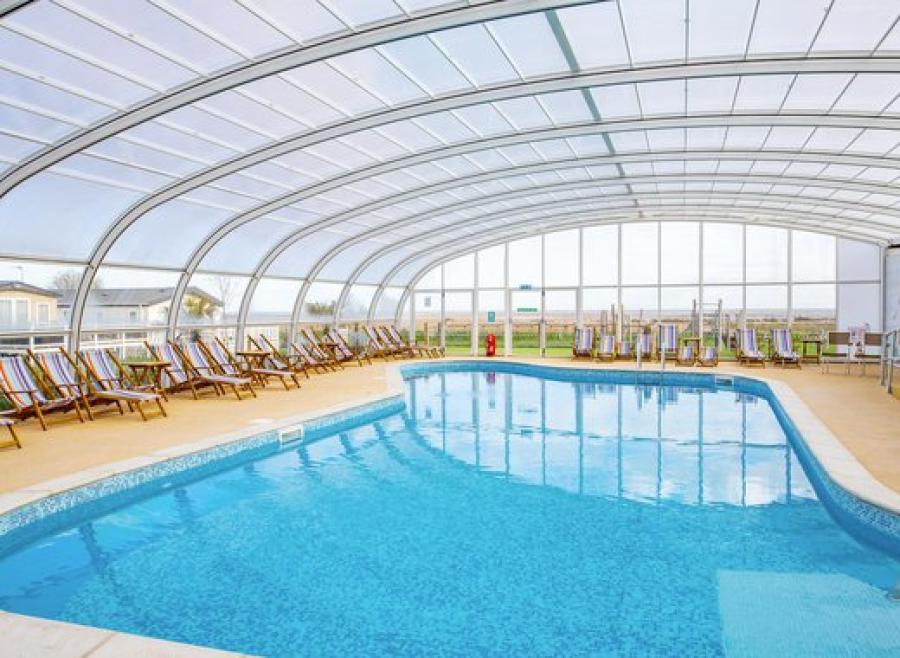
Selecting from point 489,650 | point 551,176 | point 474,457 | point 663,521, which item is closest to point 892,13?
point 663,521

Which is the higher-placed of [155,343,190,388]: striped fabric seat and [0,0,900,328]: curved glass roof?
[0,0,900,328]: curved glass roof

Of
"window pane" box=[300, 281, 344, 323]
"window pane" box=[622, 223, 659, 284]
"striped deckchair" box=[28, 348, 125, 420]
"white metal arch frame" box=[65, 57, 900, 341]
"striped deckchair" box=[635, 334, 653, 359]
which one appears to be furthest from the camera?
"window pane" box=[622, 223, 659, 284]

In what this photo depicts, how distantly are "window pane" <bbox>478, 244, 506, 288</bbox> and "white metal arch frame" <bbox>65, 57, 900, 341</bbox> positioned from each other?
A: 1144cm

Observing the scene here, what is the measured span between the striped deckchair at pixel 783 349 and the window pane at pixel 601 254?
4.89 m

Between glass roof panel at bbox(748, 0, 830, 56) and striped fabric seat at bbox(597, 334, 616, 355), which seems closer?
glass roof panel at bbox(748, 0, 830, 56)

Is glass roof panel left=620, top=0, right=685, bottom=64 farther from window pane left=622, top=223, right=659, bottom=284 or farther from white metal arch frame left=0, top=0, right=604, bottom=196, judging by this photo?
window pane left=622, top=223, right=659, bottom=284

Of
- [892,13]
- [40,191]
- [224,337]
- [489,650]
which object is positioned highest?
[892,13]

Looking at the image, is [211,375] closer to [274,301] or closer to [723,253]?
[274,301]

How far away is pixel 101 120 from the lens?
24.6 feet

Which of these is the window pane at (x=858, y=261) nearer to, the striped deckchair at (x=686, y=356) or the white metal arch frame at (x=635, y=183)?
the white metal arch frame at (x=635, y=183)

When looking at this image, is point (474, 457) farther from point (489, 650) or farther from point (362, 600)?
point (489, 650)

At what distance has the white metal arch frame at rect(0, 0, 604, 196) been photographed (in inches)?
232

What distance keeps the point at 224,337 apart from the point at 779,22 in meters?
12.0

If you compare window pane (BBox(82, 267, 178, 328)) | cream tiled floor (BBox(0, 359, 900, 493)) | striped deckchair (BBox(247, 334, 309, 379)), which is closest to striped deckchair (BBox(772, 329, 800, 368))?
cream tiled floor (BBox(0, 359, 900, 493))
